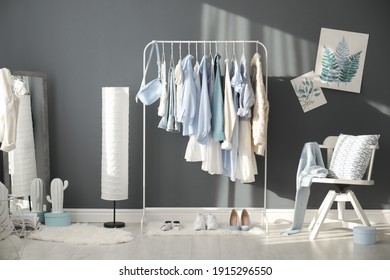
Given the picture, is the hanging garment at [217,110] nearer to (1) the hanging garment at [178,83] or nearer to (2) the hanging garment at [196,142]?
(2) the hanging garment at [196,142]

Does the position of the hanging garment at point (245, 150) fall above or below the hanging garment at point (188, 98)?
below

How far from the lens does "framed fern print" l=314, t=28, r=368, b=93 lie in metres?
6.39

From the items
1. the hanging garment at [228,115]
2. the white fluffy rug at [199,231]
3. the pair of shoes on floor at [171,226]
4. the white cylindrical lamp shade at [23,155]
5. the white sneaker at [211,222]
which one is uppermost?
the hanging garment at [228,115]

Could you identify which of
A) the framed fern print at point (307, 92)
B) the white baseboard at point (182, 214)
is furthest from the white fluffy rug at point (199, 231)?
the framed fern print at point (307, 92)

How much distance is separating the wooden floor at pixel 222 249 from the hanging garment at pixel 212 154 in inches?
24.8

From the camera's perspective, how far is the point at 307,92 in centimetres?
640

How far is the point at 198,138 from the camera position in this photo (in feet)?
19.4

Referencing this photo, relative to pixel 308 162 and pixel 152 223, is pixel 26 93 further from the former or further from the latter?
pixel 308 162

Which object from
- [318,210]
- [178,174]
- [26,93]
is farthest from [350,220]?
[26,93]

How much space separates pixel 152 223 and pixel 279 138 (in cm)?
140

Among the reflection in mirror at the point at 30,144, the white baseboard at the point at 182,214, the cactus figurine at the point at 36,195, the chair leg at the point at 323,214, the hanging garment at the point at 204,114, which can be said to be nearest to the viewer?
the chair leg at the point at 323,214

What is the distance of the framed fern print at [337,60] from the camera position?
21.0 feet

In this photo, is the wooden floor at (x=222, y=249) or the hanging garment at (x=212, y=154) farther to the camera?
the hanging garment at (x=212, y=154)

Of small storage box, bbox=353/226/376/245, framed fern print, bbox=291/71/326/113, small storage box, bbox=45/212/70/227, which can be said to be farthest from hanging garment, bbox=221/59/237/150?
small storage box, bbox=45/212/70/227
